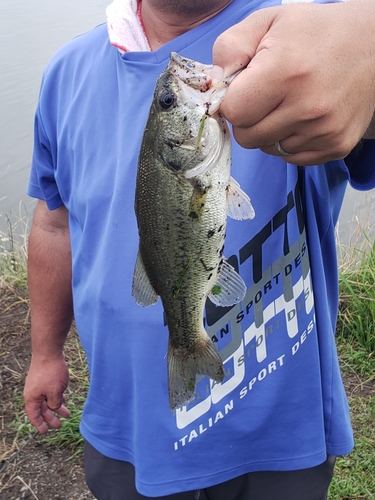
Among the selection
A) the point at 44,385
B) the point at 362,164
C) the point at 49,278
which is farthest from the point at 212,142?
the point at 44,385

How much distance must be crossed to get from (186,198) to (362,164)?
554mm

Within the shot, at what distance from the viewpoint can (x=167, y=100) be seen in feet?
Answer: 4.02

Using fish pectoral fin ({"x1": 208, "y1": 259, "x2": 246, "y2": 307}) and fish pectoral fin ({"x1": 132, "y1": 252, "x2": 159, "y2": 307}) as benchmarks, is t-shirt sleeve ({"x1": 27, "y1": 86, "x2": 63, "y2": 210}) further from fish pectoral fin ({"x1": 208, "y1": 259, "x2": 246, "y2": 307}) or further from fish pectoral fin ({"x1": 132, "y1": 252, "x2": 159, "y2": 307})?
fish pectoral fin ({"x1": 208, "y1": 259, "x2": 246, "y2": 307})

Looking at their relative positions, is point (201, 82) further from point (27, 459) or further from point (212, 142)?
point (27, 459)

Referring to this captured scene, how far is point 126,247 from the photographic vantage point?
1.65m

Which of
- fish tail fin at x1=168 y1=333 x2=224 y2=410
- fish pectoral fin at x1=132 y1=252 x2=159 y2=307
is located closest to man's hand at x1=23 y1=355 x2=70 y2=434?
fish tail fin at x1=168 y1=333 x2=224 y2=410

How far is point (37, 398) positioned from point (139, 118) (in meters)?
1.31

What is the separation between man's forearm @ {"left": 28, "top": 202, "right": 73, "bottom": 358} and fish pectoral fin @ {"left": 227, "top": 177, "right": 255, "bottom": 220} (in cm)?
113

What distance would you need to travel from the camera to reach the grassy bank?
2668 millimetres

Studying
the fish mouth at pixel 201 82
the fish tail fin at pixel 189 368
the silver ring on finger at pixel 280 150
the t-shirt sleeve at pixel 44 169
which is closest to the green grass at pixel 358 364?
the fish tail fin at pixel 189 368

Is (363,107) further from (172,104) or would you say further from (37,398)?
(37,398)

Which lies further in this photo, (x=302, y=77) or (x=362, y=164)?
(x=362, y=164)

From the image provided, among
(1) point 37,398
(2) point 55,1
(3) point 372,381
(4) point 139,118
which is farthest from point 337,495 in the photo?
(2) point 55,1

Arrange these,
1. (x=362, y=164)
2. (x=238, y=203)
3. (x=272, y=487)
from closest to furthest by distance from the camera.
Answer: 1. (x=238, y=203)
2. (x=362, y=164)
3. (x=272, y=487)
